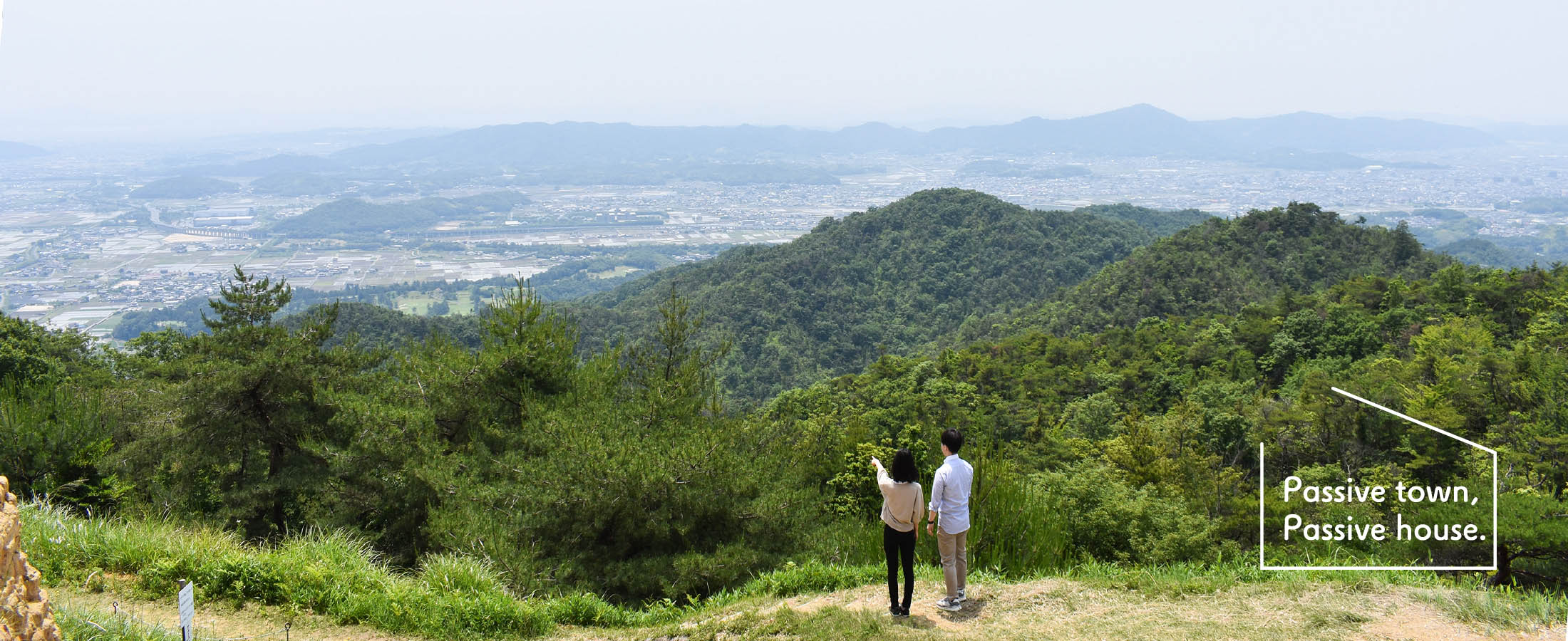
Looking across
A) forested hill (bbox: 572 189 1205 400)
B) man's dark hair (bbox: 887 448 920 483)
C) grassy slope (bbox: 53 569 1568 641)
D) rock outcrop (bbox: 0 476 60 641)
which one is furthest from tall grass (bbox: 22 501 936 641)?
forested hill (bbox: 572 189 1205 400)

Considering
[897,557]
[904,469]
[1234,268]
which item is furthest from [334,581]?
[1234,268]

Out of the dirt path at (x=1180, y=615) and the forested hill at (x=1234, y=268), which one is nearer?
the dirt path at (x=1180, y=615)

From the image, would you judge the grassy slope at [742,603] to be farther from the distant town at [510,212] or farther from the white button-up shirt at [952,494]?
the distant town at [510,212]

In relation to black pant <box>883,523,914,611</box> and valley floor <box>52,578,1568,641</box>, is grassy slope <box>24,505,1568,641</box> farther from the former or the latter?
black pant <box>883,523,914,611</box>

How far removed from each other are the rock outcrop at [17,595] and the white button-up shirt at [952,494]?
4.39 meters

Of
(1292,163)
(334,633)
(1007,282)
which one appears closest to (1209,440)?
(334,633)

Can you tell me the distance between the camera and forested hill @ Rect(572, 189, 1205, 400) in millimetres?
46438

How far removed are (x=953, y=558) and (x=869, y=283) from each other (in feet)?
173

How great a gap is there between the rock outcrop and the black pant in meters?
4.16

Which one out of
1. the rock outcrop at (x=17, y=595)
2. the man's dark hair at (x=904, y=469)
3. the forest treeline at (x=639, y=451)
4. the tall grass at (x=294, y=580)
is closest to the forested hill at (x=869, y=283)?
the forest treeline at (x=639, y=451)

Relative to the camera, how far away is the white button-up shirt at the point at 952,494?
4.75 meters

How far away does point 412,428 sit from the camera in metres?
9.06

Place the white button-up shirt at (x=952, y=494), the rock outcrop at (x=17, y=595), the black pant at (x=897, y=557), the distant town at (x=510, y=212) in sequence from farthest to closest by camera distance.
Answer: the distant town at (x=510, y=212), the black pant at (x=897, y=557), the white button-up shirt at (x=952, y=494), the rock outcrop at (x=17, y=595)

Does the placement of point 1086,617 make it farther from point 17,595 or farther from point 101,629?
point 101,629
